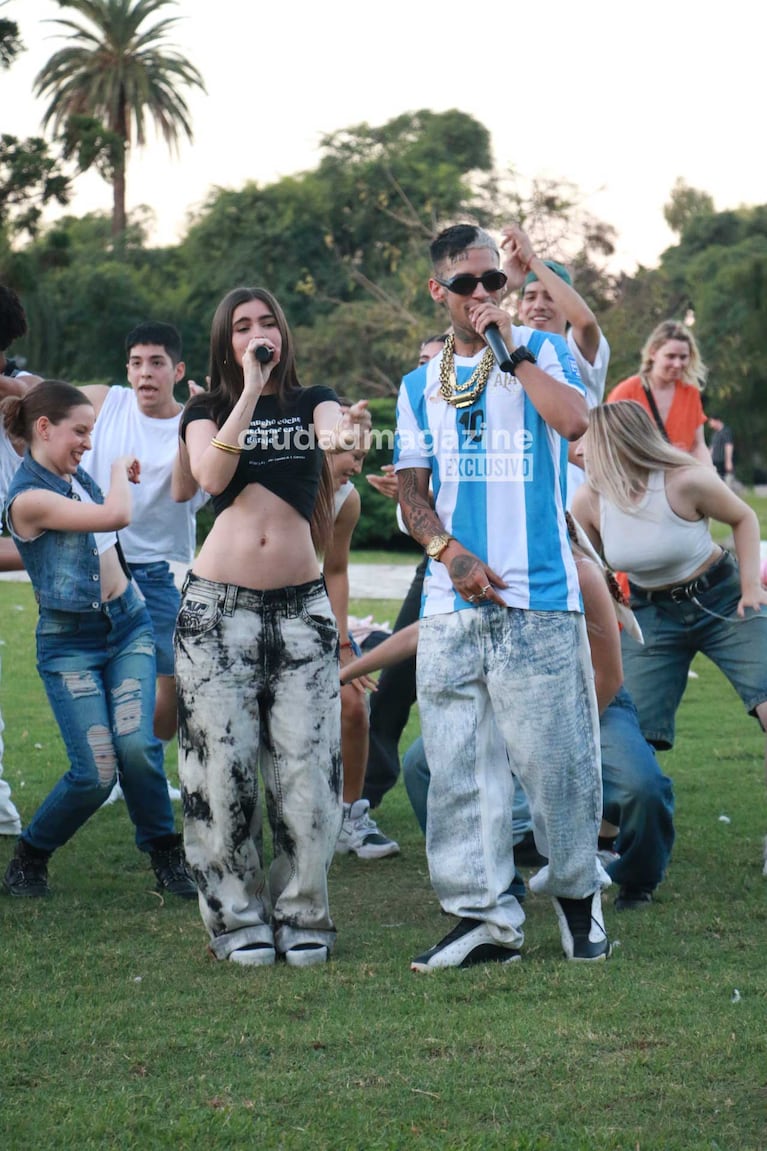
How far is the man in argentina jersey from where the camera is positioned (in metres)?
4.79

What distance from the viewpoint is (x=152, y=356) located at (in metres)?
7.47

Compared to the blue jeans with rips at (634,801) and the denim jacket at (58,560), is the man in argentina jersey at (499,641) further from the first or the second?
the denim jacket at (58,560)

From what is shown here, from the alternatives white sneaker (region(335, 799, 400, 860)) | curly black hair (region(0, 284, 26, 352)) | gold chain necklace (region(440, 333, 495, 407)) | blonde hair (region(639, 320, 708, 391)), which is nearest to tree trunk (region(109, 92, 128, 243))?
blonde hair (region(639, 320, 708, 391))

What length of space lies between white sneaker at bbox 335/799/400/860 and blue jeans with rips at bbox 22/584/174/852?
1065 mm

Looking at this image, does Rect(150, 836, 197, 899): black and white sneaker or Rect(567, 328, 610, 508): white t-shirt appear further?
Rect(567, 328, 610, 508): white t-shirt

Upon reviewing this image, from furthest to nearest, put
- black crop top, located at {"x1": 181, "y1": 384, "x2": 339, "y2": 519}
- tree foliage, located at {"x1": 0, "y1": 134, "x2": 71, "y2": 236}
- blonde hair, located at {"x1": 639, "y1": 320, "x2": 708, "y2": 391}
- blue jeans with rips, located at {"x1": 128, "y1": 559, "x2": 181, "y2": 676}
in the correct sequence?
tree foliage, located at {"x1": 0, "y1": 134, "x2": 71, "y2": 236} → blonde hair, located at {"x1": 639, "y1": 320, "x2": 708, "y2": 391} → blue jeans with rips, located at {"x1": 128, "y1": 559, "x2": 181, "y2": 676} → black crop top, located at {"x1": 181, "y1": 384, "x2": 339, "y2": 519}

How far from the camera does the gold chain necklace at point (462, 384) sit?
16.1 feet

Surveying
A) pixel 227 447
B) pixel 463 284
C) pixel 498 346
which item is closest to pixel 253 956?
pixel 227 447

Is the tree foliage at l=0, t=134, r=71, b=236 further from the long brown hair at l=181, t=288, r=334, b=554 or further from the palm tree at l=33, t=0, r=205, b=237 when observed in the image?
the palm tree at l=33, t=0, r=205, b=237

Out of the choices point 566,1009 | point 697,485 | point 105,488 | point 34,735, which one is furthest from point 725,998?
point 34,735

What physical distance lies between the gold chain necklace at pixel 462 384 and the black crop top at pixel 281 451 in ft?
1.43

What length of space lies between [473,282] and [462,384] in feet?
1.11

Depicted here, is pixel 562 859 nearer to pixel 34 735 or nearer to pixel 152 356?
pixel 152 356
